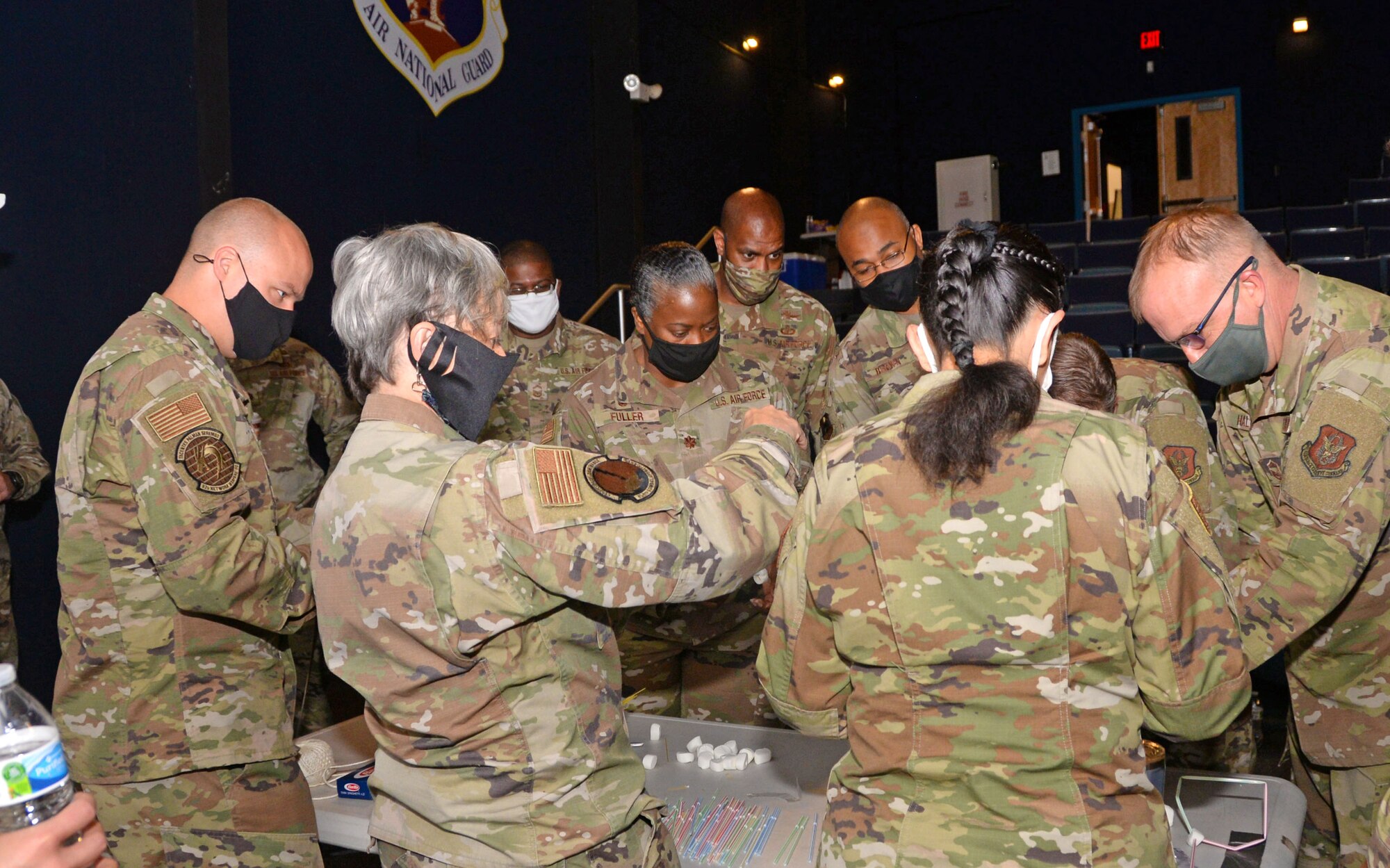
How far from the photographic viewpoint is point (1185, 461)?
2459 millimetres

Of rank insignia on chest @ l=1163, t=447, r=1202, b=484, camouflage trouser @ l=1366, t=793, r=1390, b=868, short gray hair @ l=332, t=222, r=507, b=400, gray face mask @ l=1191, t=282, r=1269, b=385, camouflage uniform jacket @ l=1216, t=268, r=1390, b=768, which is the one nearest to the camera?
camouflage trouser @ l=1366, t=793, r=1390, b=868

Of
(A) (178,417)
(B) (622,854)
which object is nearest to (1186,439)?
(B) (622,854)

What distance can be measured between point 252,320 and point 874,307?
7.11ft

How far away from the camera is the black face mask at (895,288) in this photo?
363 cm

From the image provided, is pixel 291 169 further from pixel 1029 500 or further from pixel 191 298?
pixel 1029 500

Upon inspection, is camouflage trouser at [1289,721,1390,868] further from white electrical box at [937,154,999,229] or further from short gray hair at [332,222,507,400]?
white electrical box at [937,154,999,229]

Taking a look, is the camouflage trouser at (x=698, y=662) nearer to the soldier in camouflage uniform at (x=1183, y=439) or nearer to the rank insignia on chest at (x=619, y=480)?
the soldier in camouflage uniform at (x=1183, y=439)

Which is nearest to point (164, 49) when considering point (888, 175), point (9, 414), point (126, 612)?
point (9, 414)

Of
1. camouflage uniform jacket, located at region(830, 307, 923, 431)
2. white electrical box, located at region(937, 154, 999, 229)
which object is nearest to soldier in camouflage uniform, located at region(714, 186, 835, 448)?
camouflage uniform jacket, located at region(830, 307, 923, 431)

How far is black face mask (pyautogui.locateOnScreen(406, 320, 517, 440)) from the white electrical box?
1055 cm

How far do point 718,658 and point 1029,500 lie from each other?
172 centimetres

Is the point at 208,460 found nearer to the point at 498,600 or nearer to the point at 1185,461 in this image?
the point at 498,600

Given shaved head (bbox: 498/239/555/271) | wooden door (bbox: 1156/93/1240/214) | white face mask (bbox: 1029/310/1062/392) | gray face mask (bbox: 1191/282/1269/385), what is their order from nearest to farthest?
white face mask (bbox: 1029/310/1062/392) < gray face mask (bbox: 1191/282/1269/385) < shaved head (bbox: 498/239/555/271) < wooden door (bbox: 1156/93/1240/214)

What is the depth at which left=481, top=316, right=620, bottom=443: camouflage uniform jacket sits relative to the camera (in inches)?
179
